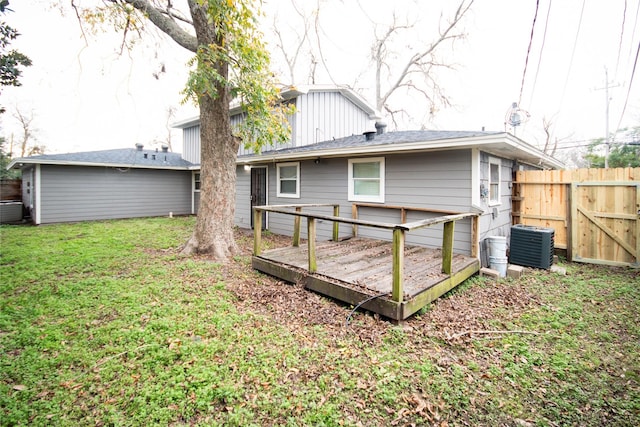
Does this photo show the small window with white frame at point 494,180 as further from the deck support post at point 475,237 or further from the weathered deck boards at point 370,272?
the weathered deck boards at point 370,272

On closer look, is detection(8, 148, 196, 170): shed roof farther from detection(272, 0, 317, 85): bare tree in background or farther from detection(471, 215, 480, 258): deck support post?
detection(471, 215, 480, 258): deck support post

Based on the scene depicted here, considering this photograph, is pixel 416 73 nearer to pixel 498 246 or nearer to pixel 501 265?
pixel 498 246

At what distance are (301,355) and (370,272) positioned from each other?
2005 millimetres

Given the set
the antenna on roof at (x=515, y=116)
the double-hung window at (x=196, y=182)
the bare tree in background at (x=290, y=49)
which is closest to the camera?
the antenna on roof at (x=515, y=116)

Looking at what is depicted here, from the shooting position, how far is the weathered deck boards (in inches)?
146

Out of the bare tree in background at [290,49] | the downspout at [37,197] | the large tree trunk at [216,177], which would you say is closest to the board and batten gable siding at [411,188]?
the large tree trunk at [216,177]

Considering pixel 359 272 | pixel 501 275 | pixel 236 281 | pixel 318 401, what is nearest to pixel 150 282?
pixel 236 281

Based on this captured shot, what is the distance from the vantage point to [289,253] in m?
5.88

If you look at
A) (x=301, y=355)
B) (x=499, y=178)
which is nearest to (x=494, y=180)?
(x=499, y=178)

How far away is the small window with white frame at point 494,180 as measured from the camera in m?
6.38

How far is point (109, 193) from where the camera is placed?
1285 cm

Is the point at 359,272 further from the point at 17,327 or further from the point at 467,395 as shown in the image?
the point at 17,327

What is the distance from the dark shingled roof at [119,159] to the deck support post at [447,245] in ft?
44.0

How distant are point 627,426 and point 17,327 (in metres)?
5.84
